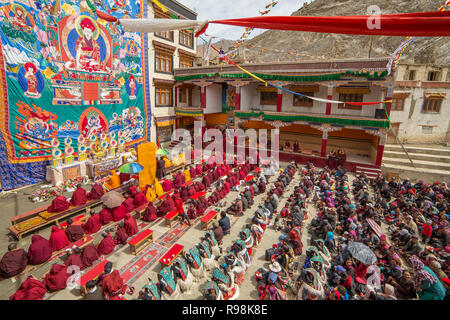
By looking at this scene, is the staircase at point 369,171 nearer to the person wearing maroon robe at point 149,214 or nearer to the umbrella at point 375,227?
the umbrella at point 375,227

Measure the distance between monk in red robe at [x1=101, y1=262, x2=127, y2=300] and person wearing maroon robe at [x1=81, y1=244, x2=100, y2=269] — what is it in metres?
1.64

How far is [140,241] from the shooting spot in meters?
8.34

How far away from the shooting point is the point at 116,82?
17906mm

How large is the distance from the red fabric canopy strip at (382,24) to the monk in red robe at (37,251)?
30.1 ft

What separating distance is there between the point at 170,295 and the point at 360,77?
59.7 feet

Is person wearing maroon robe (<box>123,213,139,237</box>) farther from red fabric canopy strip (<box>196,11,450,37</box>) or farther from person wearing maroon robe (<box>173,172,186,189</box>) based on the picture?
red fabric canopy strip (<box>196,11,450,37</box>)

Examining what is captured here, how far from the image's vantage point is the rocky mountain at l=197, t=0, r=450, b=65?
35781 millimetres

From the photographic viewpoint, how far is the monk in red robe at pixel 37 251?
738cm

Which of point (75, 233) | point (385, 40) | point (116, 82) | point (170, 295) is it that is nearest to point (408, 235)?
point (170, 295)

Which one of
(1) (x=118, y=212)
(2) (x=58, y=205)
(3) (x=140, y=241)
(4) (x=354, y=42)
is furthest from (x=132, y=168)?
(4) (x=354, y=42)

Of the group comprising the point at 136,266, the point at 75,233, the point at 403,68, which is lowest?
the point at 136,266

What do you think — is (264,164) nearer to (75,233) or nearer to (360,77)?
(360,77)

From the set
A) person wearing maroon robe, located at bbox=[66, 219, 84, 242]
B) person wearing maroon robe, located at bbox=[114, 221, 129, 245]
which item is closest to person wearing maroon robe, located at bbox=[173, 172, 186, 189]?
person wearing maroon robe, located at bbox=[114, 221, 129, 245]

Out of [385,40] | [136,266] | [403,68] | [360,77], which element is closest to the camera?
[136,266]
